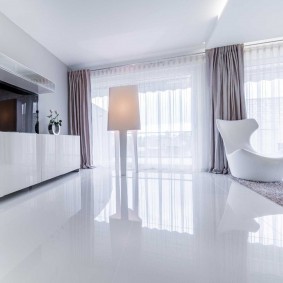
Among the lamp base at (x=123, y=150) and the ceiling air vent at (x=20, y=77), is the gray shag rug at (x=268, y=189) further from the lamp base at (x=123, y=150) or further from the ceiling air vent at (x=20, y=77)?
the ceiling air vent at (x=20, y=77)

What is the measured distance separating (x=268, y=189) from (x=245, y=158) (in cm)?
49

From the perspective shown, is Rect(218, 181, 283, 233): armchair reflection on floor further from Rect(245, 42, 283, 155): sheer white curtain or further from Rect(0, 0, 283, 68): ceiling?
Rect(0, 0, 283, 68): ceiling

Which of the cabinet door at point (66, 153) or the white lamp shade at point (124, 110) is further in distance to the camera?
the white lamp shade at point (124, 110)

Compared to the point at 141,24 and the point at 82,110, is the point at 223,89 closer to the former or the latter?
the point at 141,24

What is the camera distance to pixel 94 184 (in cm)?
243

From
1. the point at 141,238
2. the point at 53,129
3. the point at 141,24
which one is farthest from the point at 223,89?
the point at 53,129

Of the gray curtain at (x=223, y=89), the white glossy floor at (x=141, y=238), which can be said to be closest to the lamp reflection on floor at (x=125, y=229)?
the white glossy floor at (x=141, y=238)

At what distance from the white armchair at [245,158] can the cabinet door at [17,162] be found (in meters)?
2.64

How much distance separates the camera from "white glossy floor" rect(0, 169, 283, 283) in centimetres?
77

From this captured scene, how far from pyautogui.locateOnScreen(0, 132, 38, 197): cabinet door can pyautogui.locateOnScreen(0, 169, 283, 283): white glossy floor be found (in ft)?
0.54

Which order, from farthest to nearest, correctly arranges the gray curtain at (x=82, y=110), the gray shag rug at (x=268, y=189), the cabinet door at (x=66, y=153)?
the gray curtain at (x=82, y=110) → the cabinet door at (x=66, y=153) → the gray shag rug at (x=268, y=189)

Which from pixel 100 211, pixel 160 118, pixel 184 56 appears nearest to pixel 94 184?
pixel 100 211

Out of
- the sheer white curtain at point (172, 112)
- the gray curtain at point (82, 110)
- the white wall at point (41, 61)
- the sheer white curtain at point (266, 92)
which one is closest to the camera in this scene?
the white wall at point (41, 61)

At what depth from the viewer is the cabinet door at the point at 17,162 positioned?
178 centimetres
